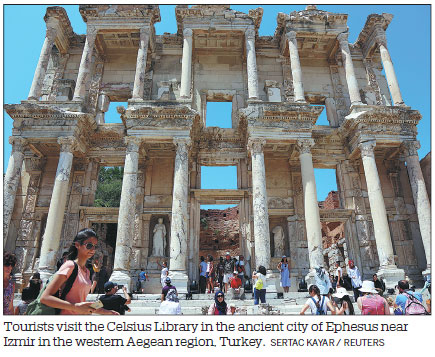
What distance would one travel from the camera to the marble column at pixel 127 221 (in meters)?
12.9

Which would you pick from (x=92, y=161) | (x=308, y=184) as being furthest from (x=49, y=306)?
(x=92, y=161)

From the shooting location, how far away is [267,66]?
1980cm

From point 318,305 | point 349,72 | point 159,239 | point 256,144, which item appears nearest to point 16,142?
point 159,239

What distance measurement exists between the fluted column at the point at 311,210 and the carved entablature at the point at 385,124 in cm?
268

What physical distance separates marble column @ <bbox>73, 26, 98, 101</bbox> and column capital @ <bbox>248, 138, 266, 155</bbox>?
8.53 metres

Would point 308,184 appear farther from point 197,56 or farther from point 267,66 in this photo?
point 197,56

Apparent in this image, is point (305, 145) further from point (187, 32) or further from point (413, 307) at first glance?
point (413, 307)

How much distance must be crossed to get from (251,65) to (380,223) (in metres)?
9.67

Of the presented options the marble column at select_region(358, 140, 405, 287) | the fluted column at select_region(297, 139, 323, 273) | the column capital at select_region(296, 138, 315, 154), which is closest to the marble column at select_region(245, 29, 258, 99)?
the column capital at select_region(296, 138, 315, 154)

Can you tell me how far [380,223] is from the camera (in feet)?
46.5

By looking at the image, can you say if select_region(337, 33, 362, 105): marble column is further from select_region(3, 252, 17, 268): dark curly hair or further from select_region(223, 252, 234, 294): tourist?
select_region(3, 252, 17, 268): dark curly hair

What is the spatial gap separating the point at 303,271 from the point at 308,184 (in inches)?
168

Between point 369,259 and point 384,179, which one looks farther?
point 384,179

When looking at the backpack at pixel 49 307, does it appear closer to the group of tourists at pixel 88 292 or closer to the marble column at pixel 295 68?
the group of tourists at pixel 88 292
